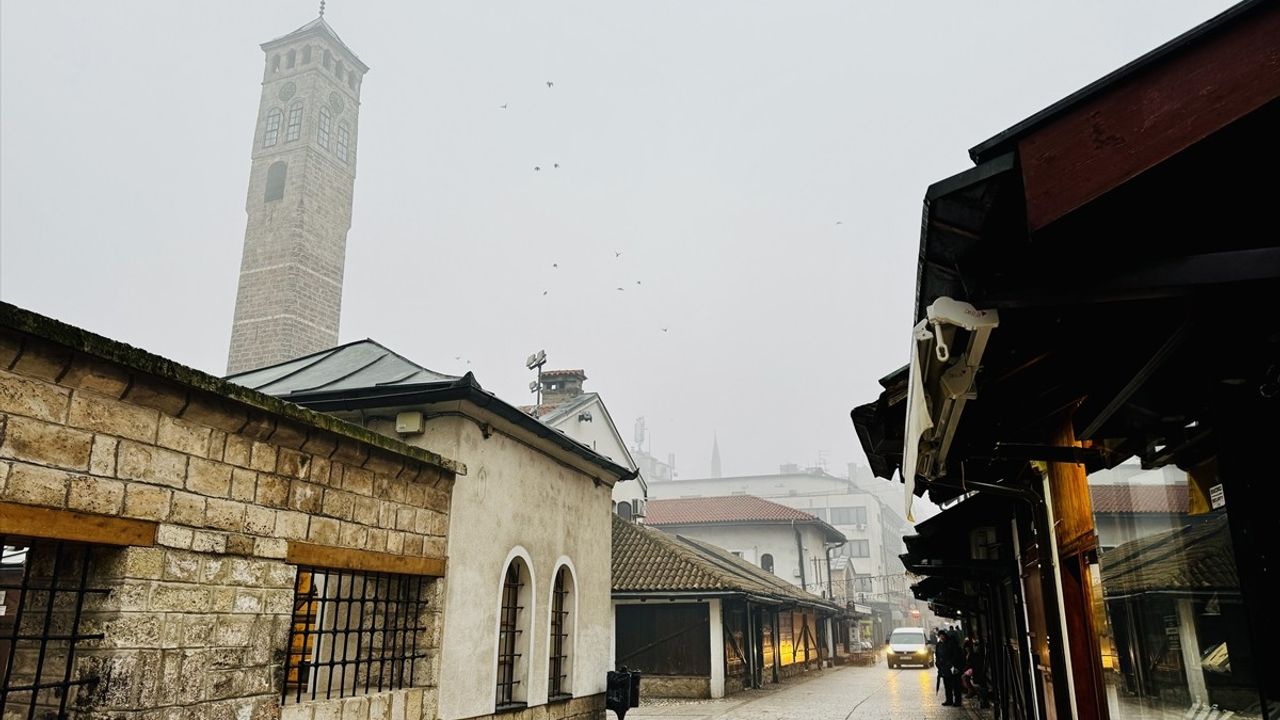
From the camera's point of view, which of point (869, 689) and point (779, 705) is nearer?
point (779, 705)

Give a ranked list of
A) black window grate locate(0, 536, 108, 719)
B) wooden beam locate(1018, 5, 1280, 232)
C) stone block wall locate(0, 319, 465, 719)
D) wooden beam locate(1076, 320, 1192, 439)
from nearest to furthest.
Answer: wooden beam locate(1018, 5, 1280, 232)
wooden beam locate(1076, 320, 1192, 439)
stone block wall locate(0, 319, 465, 719)
black window grate locate(0, 536, 108, 719)

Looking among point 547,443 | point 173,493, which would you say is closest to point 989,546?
point 547,443

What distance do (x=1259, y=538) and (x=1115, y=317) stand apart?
1.06 m

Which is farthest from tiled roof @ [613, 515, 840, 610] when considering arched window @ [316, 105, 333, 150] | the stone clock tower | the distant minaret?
the distant minaret

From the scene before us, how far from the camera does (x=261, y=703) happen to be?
5844 mm

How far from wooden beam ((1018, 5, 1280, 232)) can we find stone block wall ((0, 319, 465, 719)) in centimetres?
489

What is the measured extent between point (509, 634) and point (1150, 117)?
8.67 metres

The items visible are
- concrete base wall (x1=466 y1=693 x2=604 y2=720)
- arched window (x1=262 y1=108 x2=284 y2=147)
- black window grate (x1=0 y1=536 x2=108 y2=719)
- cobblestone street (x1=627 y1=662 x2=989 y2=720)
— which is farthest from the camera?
arched window (x1=262 y1=108 x2=284 y2=147)

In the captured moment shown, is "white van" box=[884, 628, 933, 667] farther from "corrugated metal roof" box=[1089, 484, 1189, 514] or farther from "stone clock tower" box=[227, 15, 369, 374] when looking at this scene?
"corrugated metal roof" box=[1089, 484, 1189, 514]

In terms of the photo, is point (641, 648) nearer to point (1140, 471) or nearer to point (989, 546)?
point (989, 546)

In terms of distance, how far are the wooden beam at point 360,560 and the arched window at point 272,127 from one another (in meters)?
48.1

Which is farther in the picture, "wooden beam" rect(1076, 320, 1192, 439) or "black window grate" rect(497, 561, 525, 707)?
"black window grate" rect(497, 561, 525, 707)

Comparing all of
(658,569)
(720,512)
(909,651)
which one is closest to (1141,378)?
(658,569)

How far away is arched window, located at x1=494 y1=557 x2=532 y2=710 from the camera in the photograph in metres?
9.57
